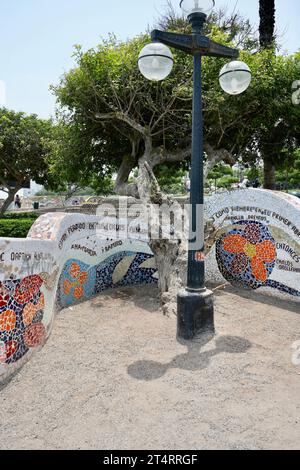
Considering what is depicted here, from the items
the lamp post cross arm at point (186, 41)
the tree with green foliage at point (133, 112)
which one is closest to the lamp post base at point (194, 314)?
the lamp post cross arm at point (186, 41)

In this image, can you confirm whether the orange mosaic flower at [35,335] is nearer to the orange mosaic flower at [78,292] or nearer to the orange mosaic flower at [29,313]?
the orange mosaic flower at [29,313]

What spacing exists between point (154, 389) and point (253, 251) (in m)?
4.10

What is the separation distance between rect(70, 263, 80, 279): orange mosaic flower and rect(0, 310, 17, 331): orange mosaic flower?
2.09m

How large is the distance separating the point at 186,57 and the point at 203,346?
26.8 feet

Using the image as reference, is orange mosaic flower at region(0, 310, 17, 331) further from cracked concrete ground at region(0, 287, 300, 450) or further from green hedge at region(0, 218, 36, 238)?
green hedge at region(0, 218, 36, 238)

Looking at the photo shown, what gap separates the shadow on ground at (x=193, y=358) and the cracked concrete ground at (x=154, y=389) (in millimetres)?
11

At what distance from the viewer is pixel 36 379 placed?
3.79 m

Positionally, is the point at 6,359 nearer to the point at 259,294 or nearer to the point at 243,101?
the point at 259,294

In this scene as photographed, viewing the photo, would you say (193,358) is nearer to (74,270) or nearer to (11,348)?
(11,348)

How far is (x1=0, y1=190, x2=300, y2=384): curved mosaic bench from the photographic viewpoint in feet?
12.8

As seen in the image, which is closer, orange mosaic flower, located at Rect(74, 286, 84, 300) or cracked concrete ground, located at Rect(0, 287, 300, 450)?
cracked concrete ground, located at Rect(0, 287, 300, 450)

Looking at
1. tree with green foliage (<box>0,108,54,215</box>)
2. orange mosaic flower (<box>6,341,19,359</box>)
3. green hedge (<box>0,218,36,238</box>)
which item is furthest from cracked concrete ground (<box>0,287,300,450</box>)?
tree with green foliage (<box>0,108,54,215</box>)

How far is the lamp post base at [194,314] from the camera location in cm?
461
